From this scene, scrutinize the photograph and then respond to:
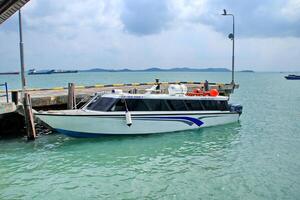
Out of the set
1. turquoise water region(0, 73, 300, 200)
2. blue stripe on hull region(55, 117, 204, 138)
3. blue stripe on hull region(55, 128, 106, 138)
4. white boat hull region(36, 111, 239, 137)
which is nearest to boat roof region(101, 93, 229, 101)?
white boat hull region(36, 111, 239, 137)

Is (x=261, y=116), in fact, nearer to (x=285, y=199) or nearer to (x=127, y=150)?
(x=127, y=150)

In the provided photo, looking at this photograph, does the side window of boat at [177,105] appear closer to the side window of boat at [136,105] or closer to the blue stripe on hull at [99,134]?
the blue stripe on hull at [99,134]

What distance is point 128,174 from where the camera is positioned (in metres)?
Result: 12.9

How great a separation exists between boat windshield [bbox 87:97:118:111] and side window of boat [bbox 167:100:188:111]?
3316mm

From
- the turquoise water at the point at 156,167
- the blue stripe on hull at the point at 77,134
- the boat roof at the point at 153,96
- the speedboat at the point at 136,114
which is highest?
the boat roof at the point at 153,96

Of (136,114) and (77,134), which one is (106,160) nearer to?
(77,134)

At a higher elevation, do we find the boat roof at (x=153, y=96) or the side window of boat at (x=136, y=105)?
the boat roof at (x=153, y=96)

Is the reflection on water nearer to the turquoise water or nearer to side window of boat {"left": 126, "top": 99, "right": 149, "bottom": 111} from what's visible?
the turquoise water

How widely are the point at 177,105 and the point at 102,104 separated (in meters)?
4.24

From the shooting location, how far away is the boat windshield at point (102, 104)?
1825 cm

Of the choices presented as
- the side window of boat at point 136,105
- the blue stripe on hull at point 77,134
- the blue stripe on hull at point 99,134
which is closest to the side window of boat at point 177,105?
the blue stripe on hull at point 99,134

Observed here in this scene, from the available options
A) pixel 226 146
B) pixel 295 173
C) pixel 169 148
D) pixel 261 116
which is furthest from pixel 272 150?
pixel 261 116

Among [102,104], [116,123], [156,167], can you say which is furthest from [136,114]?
[156,167]

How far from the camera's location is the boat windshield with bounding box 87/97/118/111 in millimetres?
18250
